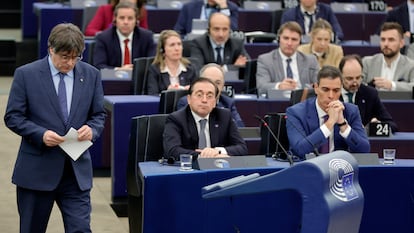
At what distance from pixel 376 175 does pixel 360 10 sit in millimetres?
6610

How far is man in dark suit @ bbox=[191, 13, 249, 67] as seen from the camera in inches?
411

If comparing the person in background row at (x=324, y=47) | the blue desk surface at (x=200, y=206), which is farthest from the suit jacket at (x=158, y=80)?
the blue desk surface at (x=200, y=206)

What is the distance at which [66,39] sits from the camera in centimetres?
558

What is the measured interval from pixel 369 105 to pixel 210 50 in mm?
2505

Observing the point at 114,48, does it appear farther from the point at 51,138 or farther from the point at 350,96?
the point at 51,138

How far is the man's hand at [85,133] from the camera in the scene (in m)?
5.70

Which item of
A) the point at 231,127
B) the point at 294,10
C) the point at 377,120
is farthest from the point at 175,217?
the point at 294,10

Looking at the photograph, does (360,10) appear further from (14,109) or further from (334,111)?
(14,109)

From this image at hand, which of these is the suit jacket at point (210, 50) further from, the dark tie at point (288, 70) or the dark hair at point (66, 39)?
the dark hair at point (66, 39)

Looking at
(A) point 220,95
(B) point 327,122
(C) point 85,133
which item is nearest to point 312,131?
(B) point 327,122

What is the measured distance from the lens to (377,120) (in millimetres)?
8297

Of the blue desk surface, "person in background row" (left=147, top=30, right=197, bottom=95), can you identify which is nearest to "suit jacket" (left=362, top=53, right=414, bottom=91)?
"person in background row" (left=147, top=30, right=197, bottom=95)

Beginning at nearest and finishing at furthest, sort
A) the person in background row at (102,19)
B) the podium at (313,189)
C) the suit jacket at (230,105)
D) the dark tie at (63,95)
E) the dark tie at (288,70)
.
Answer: the podium at (313,189), the dark tie at (63,95), the suit jacket at (230,105), the dark tie at (288,70), the person in background row at (102,19)

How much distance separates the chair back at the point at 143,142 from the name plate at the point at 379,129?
1.54 meters
